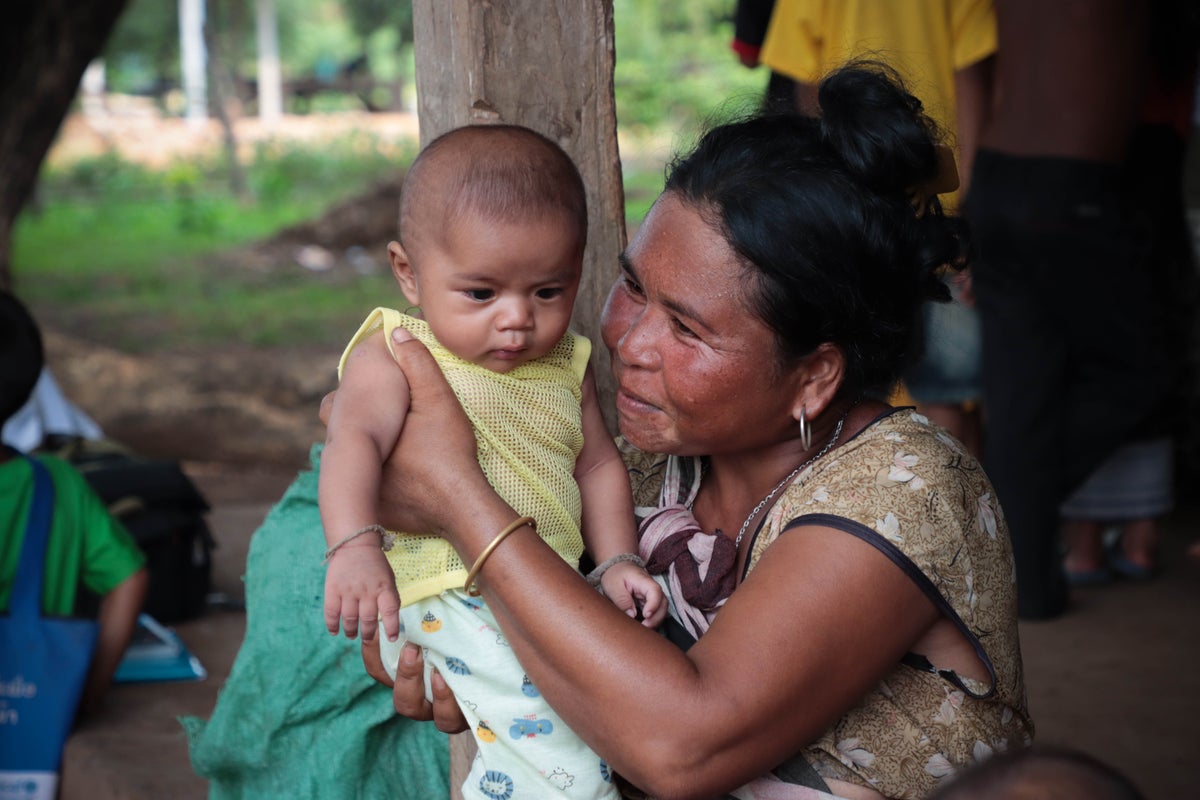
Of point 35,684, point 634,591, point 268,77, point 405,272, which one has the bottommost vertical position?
point 268,77

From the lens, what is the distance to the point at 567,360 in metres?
2.09

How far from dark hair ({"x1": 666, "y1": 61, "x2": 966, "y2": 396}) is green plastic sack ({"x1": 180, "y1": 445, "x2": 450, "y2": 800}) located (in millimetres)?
1028

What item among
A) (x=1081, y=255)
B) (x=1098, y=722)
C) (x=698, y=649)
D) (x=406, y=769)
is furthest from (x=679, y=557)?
(x=1081, y=255)

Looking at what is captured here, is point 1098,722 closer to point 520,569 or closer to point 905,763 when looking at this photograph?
point 905,763

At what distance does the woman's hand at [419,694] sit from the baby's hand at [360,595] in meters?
0.25

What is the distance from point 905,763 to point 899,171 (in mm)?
790

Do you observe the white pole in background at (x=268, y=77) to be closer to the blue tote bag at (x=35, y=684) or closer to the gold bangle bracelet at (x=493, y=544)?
the blue tote bag at (x=35, y=684)

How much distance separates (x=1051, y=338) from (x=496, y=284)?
2748 millimetres

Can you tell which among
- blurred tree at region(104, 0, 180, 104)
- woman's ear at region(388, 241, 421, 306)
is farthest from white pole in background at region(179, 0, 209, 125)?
woman's ear at region(388, 241, 421, 306)

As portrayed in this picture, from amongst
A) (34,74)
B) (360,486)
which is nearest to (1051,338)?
(360,486)

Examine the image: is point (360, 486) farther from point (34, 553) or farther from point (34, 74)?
point (34, 74)

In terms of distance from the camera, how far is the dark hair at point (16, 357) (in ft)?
11.5

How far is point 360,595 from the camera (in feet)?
5.53

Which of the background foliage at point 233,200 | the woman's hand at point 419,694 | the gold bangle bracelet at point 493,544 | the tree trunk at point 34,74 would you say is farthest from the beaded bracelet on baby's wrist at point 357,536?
the tree trunk at point 34,74
